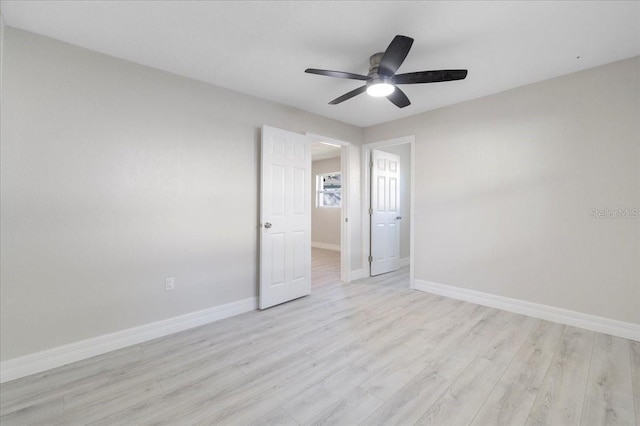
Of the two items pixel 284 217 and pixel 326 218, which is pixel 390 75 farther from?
pixel 326 218

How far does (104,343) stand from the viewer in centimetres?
227

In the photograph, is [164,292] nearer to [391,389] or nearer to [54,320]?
[54,320]

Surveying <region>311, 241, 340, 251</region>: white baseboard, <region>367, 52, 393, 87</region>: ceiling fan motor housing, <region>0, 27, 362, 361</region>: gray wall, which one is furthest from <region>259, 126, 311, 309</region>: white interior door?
<region>311, 241, 340, 251</region>: white baseboard

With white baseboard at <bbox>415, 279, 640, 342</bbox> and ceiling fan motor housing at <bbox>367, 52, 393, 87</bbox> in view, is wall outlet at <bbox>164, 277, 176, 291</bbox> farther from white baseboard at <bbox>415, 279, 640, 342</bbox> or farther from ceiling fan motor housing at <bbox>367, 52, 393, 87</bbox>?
white baseboard at <bbox>415, 279, 640, 342</bbox>

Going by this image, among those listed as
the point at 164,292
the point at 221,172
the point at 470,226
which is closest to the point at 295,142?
the point at 221,172

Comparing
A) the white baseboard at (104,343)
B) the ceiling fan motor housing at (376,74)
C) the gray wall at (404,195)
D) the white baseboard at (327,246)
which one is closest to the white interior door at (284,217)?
the white baseboard at (104,343)

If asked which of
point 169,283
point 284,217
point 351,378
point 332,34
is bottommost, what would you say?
point 351,378

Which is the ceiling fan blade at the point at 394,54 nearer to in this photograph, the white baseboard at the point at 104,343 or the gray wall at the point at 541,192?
the gray wall at the point at 541,192

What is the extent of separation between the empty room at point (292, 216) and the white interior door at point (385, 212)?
1121 millimetres

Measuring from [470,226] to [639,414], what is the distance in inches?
83.3

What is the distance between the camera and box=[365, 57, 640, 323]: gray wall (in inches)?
98.0

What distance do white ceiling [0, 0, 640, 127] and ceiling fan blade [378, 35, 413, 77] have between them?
0.24 metres

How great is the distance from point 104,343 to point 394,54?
3.23 m

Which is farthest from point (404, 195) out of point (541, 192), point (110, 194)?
point (110, 194)
